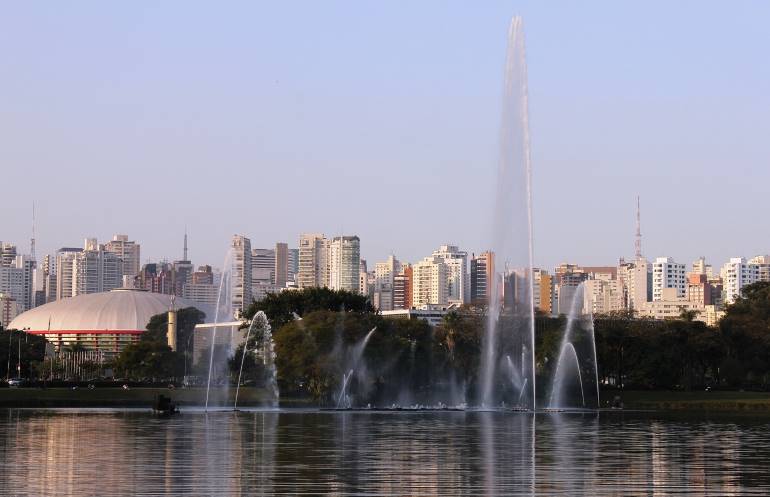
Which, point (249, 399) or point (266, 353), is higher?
point (266, 353)

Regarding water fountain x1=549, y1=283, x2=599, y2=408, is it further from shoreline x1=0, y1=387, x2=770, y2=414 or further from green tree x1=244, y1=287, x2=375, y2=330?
green tree x1=244, y1=287, x2=375, y2=330

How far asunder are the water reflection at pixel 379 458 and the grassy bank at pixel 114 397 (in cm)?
3526

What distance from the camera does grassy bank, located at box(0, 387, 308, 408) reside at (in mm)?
97062

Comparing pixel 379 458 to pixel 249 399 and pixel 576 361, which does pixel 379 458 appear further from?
pixel 249 399

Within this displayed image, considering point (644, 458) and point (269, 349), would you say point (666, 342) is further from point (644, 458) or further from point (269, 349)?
point (644, 458)

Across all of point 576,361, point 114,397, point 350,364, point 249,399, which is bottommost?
point 114,397

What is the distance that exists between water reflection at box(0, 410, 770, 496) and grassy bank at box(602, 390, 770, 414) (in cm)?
2858

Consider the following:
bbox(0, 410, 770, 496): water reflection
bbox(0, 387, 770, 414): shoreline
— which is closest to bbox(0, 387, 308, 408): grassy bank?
bbox(0, 387, 770, 414): shoreline

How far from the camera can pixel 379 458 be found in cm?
3841

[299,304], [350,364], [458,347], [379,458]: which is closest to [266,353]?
[299,304]

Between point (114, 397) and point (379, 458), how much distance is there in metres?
73.0

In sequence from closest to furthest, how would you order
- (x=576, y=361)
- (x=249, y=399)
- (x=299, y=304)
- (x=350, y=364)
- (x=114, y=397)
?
(x=350, y=364) → (x=576, y=361) → (x=249, y=399) → (x=114, y=397) → (x=299, y=304)

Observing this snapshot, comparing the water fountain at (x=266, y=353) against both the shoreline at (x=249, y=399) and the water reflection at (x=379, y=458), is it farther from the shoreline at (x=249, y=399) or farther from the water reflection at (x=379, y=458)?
the water reflection at (x=379, y=458)

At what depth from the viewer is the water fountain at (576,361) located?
9538 centimetres
